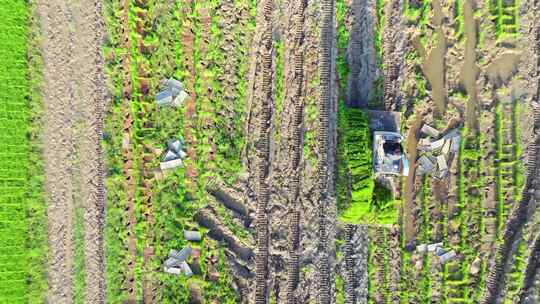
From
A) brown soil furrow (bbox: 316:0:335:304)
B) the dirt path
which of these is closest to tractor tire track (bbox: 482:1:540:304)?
brown soil furrow (bbox: 316:0:335:304)

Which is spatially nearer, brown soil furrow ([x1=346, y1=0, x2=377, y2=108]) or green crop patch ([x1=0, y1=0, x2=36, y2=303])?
green crop patch ([x1=0, y1=0, x2=36, y2=303])

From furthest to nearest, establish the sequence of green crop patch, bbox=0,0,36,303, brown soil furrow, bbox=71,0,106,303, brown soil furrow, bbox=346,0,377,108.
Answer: brown soil furrow, bbox=346,0,377,108, brown soil furrow, bbox=71,0,106,303, green crop patch, bbox=0,0,36,303

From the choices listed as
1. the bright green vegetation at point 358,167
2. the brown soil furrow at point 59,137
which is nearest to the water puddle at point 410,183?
the bright green vegetation at point 358,167

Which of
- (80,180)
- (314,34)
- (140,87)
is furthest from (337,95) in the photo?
(80,180)

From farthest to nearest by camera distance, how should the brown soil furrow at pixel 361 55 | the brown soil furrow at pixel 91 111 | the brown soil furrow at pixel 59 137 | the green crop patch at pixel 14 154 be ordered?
the brown soil furrow at pixel 361 55, the brown soil furrow at pixel 91 111, the brown soil furrow at pixel 59 137, the green crop patch at pixel 14 154

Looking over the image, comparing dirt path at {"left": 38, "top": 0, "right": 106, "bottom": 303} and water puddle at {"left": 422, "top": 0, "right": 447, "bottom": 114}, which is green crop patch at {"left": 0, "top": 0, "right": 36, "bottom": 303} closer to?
dirt path at {"left": 38, "top": 0, "right": 106, "bottom": 303}

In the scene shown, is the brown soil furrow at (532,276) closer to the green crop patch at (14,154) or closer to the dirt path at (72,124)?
the dirt path at (72,124)
